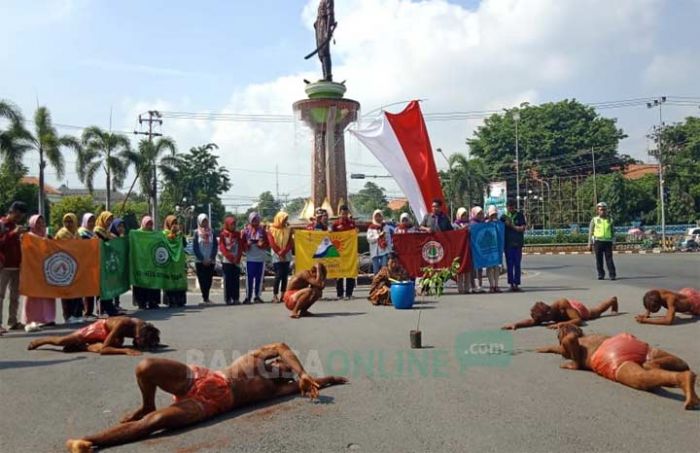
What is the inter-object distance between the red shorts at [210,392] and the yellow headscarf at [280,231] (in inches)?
354

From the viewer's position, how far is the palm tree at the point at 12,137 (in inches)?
1351

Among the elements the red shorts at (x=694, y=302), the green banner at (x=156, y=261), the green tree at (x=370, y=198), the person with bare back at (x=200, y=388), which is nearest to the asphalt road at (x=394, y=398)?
the person with bare back at (x=200, y=388)

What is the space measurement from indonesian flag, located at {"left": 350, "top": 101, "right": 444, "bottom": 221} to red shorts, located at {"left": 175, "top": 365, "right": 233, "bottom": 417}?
11560 millimetres

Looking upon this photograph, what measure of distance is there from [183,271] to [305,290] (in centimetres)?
386

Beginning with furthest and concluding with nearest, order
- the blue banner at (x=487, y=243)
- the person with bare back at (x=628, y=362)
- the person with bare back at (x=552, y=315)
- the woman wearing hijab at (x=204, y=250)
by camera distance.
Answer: the blue banner at (x=487, y=243)
the woman wearing hijab at (x=204, y=250)
the person with bare back at (x=552, y=315)
the person with bare back at (x=628, y=362)

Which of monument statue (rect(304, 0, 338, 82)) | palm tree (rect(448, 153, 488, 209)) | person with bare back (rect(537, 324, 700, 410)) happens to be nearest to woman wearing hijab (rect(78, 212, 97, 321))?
person with bare back (rect(537, 324, 700, 410))

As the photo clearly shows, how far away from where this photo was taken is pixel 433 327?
31.0ft

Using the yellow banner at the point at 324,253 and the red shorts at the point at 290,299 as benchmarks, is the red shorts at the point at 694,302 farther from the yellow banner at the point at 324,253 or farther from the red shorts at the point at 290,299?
the yellow banner at the point at 324,253

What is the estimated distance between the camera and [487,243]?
14844 mm

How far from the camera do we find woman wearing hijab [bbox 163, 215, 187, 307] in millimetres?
13539

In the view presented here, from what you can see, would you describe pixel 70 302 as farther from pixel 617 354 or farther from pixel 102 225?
pixel 617 354

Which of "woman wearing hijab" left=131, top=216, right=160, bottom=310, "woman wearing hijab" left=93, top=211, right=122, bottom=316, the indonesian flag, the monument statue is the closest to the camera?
"woman wearing hijab" left=93, top=211, right=122, bottom=316

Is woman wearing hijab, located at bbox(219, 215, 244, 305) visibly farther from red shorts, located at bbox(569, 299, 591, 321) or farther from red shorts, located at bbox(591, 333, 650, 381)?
red shorts, located at bbox(591, 333, 650, 381)

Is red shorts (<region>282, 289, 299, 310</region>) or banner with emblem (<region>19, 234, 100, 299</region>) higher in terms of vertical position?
banner with emblem (<region>19, 234, 100, 299</region>)
